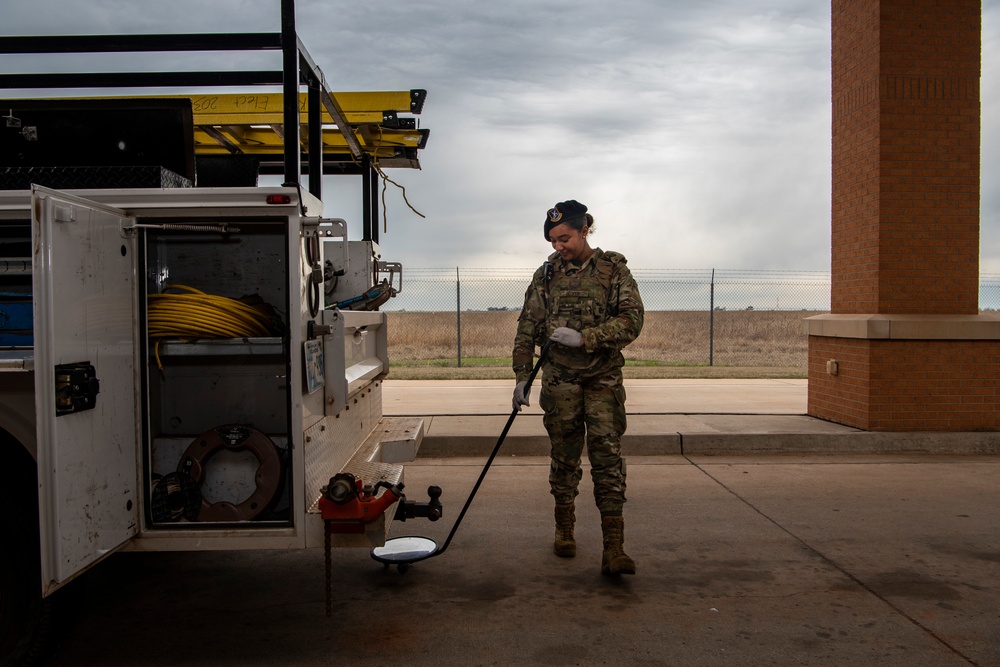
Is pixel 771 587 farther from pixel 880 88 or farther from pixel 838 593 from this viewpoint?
pixel 880 88

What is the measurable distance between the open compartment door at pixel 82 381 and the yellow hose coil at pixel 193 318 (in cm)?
15

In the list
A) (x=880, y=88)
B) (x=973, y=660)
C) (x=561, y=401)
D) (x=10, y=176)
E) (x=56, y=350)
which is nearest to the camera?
(x=56, y=350)

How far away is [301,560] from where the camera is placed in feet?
15.1

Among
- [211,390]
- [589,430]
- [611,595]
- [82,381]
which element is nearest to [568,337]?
[589,430]

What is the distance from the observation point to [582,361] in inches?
179

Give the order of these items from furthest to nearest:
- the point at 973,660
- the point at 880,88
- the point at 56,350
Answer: the point at 880,88, the point at 973,660, the point at 56,350

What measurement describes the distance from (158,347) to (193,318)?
0.61 ft

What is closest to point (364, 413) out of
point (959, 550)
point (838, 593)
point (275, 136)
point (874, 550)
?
point (275, 136)

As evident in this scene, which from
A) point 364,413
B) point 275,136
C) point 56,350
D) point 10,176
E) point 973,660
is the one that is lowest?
point 973,660

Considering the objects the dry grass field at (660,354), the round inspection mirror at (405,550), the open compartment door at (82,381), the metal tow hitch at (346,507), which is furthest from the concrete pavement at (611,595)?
the dry grass field at (660,354)

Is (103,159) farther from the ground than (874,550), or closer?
farther from the ground

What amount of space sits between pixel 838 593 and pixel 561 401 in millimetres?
1722

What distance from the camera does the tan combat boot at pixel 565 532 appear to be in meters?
4.59

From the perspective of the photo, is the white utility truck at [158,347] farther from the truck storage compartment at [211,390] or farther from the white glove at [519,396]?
the white glove at [519,396]
